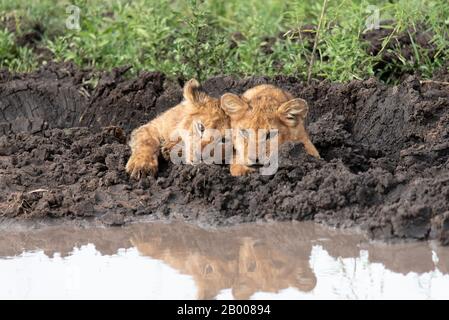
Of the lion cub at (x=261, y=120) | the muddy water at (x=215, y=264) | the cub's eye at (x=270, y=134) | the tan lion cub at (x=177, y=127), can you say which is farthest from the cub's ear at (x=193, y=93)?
the muddy water at (x=215, y=264)

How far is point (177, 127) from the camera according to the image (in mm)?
9789

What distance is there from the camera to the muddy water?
7.21 metres

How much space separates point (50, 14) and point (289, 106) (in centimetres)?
595

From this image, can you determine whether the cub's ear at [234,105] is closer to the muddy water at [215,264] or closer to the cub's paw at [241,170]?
the cub's paw at [241,170]

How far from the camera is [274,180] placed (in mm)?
9039

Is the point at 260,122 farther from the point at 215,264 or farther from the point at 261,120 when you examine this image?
the point at 215,264

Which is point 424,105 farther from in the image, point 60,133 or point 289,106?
point 60,133

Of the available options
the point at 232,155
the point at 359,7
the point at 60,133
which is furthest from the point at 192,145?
the point at 359,7

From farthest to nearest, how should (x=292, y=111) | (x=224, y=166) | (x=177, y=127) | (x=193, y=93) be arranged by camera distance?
(x=177, y=127), (x=193, y=93), (x=224, y=166), (x=292, y=111)

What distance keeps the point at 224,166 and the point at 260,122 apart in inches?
20.1

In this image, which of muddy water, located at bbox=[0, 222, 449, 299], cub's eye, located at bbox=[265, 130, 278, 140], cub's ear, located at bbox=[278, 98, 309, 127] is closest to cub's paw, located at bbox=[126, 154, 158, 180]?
muddy water, located at bbox=[0, 222, 449, 299]

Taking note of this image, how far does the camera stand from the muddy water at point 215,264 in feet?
23.6

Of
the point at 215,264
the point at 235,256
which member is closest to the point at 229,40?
the point at 235,256
